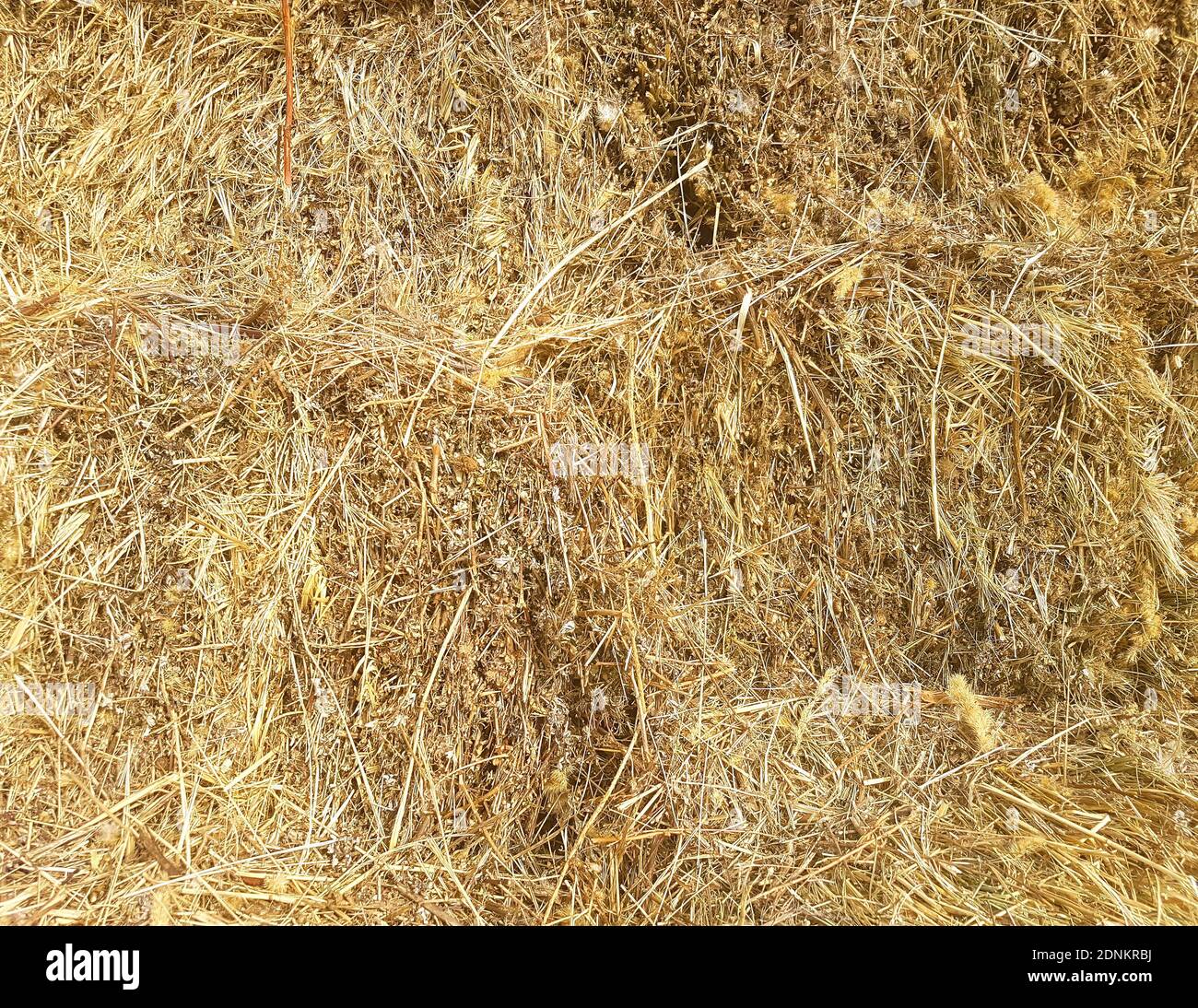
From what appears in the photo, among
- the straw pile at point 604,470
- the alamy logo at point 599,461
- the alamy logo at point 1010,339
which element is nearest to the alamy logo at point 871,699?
the straw pile at point 604,470

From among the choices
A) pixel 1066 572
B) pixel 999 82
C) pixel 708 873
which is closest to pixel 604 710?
pixel 708 873

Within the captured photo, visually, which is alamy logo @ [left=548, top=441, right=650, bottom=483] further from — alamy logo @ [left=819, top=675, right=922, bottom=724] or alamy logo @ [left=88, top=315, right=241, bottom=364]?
alamy logo @ [left=88, top=315, right=241, bottom=364]

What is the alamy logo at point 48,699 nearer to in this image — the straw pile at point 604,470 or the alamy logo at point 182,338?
the straw pile at point 604,470

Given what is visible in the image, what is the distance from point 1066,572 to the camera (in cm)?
195

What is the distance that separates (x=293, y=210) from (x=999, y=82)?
197cm

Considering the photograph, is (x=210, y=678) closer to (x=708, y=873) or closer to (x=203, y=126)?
(x=708, y=873)
